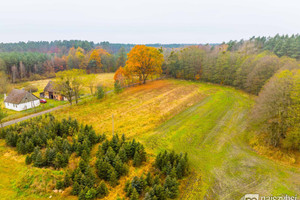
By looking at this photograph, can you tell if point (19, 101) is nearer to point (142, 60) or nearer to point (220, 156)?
point (142, 60)

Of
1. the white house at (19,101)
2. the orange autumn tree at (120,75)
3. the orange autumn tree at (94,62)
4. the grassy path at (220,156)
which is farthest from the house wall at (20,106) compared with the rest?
the orange autumn tree at (94,62)

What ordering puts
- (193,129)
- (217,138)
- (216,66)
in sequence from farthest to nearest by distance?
(216,66), (193,129), (217,138)

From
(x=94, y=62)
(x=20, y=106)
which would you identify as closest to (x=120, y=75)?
(x=20, y=106)

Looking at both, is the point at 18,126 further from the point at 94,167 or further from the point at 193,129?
the point at 193,129

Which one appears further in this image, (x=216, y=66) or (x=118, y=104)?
(x=216, y=66)

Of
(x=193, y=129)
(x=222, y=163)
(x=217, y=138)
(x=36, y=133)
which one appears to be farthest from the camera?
(x=193, y=129)

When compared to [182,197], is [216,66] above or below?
above

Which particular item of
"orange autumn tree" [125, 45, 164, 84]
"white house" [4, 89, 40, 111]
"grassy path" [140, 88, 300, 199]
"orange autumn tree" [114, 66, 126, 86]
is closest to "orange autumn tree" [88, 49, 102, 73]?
"orange autumn tree" [125, 45, 164, 84]

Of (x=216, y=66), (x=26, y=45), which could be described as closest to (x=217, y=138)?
(x=216, y=66)
